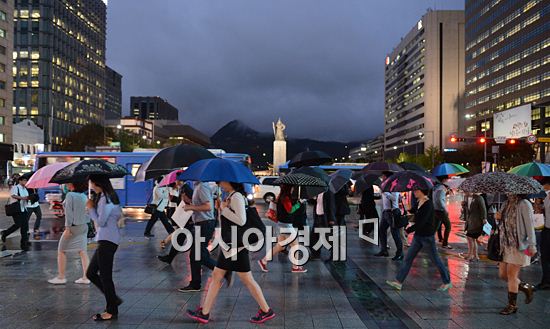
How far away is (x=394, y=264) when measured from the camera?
9820mm

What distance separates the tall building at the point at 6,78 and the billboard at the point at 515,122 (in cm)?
6919

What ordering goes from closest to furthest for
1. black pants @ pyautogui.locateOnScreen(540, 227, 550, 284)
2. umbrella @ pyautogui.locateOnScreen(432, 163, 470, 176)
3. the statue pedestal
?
black pants @ pyautogui.locateOnScreen(540, 227, 550, 284), umbrella @ pyautogui.locateOnScreen(432, 163, 470, 176), the statue pedestal

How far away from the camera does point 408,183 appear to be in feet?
25.3

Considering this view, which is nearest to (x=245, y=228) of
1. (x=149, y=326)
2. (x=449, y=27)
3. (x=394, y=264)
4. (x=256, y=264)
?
(x=149, y=326)

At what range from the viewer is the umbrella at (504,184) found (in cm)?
610

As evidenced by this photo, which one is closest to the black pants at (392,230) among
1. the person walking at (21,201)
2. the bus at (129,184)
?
the person walking at (21,201)

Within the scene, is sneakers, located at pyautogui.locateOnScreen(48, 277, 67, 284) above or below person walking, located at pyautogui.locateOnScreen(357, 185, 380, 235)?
below

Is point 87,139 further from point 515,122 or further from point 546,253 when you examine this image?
point 546,253

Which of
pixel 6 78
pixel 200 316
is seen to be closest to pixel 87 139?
pixel 6 78

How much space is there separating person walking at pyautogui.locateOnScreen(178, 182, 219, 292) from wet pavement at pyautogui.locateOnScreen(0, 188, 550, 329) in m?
0.30

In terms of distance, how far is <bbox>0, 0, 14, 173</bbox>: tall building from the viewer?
234 ft

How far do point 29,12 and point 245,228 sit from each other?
119849 mm

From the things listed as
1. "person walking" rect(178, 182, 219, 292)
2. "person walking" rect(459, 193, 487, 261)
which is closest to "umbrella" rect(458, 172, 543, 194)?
"person walking" rect(459, 193, 487, 261)

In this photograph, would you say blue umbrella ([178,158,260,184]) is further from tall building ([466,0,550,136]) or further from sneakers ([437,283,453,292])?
tall building ([466,0,550,136])
